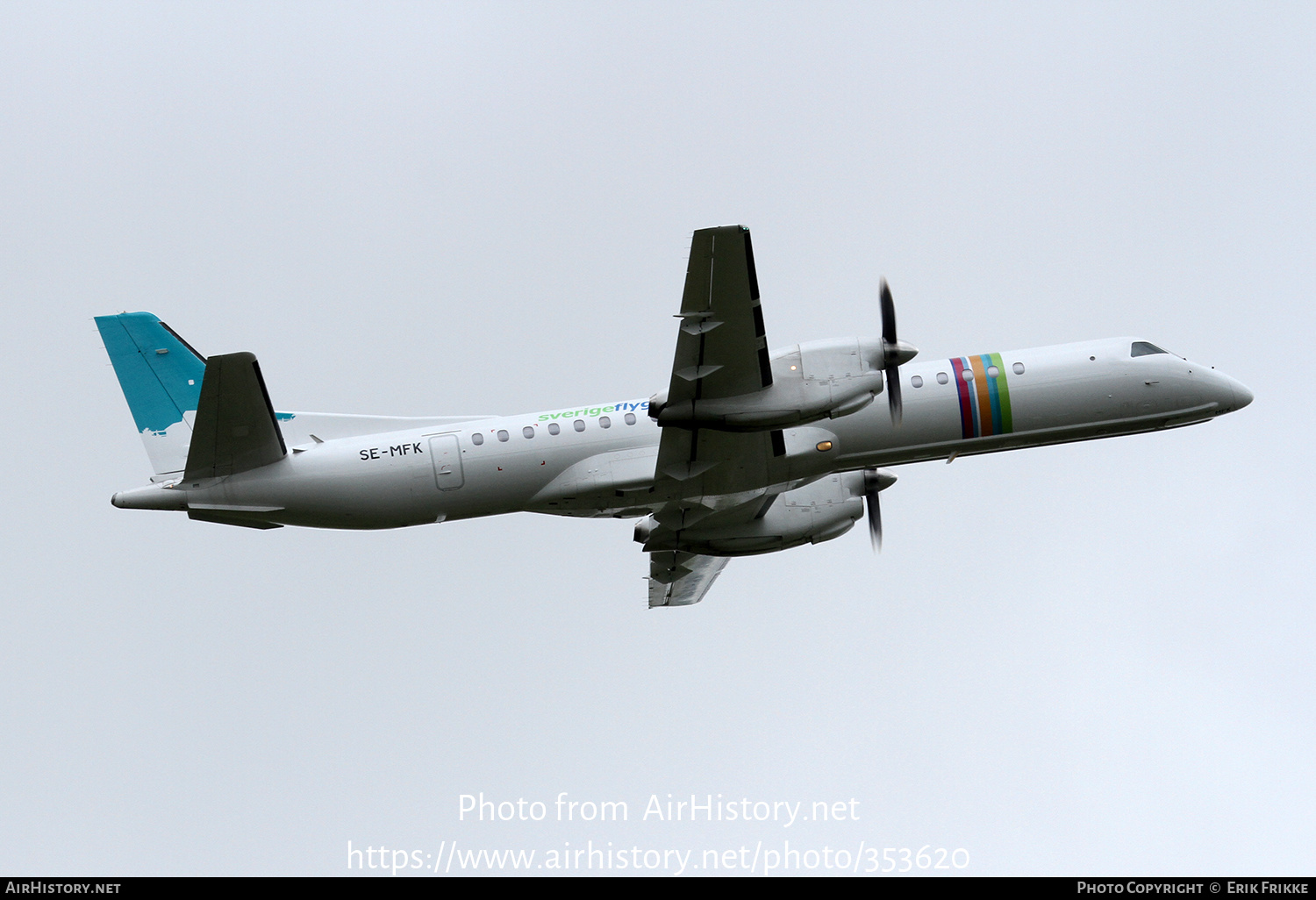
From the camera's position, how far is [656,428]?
2489cm

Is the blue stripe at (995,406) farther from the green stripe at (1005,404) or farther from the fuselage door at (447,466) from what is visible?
the fuselage door at (447,466)

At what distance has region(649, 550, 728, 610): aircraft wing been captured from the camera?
29.5m

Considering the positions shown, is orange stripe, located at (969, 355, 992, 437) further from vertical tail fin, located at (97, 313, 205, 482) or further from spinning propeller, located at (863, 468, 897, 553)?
vertical tail fin, located at (97, 313, 205, 482)

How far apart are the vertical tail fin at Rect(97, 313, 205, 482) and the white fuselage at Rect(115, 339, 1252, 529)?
1.63m

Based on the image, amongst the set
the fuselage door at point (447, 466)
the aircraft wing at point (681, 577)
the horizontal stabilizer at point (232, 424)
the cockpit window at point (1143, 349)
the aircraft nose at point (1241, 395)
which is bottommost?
the aircraft wing at point (681, 577)

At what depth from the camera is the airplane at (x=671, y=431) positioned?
22531mm

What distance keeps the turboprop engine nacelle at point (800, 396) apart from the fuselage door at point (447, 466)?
426cm

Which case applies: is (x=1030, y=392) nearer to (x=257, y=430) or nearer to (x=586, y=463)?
(x=586, y=463)

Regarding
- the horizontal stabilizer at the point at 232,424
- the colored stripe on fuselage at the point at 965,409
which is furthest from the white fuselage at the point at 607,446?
the horizontal stabilizer at the point at 232,424

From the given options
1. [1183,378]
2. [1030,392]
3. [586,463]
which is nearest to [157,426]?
[586,463]

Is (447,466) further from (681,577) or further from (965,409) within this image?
(965,409)

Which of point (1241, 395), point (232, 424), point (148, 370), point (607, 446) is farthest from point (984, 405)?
point (148, 370)

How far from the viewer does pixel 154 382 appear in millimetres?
25297
